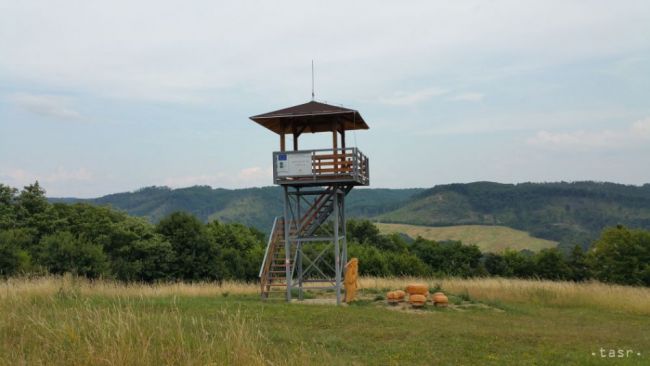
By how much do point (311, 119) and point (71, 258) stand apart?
21.2 metres

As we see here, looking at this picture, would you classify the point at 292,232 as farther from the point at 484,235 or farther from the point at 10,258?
the point at 484,235

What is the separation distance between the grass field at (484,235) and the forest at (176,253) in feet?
176

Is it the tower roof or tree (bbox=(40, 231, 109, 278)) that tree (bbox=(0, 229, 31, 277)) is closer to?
tree (bbox=(40, 231, 109, 278))

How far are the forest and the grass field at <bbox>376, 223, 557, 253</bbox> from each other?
53.7 metres

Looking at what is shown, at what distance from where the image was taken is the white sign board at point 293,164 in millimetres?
21266

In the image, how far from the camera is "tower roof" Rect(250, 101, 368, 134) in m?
21.3

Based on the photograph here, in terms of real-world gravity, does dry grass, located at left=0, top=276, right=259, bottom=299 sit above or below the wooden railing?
below

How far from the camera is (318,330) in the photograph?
46.8 feet

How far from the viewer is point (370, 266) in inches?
1797

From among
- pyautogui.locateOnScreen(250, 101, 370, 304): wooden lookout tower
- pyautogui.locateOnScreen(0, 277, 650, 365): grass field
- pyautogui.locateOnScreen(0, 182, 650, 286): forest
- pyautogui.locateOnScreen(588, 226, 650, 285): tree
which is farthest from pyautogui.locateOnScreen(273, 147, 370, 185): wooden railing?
pyautogui.locateOnScreen(588, 226, 650, 285): tree

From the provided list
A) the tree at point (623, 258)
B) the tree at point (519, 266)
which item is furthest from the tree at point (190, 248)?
the tree at point (623, 258)

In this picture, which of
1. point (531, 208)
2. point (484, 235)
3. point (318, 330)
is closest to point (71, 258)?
point (318, 330)

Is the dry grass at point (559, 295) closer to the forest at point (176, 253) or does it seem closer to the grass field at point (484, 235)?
the forest at point (176, 253)

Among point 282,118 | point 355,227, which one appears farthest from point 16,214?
point 355,227
